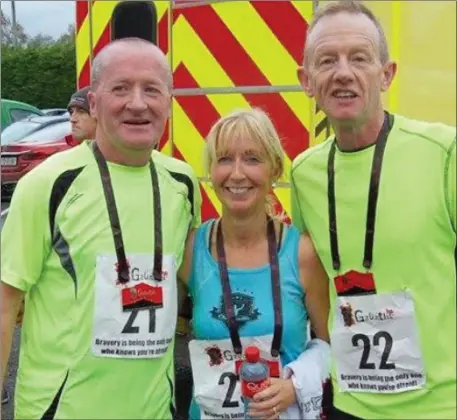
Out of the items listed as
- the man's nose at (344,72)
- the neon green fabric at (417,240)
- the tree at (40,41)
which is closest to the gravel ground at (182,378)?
the neon green fabric at (417,240)

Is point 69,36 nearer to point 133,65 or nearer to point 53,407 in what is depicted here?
point 133,65

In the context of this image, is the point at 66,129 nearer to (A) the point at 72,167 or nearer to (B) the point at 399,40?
(A) the point at 72,167

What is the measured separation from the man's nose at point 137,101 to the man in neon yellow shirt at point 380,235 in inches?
19.1

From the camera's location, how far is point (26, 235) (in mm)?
2309

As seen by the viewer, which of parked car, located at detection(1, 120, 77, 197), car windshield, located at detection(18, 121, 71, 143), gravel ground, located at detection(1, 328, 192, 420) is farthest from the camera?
car windshield, located at detection(18, 121, 71, 143)

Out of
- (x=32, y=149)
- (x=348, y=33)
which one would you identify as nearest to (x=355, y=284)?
(x=348, y=33)

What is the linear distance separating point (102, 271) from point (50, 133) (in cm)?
476

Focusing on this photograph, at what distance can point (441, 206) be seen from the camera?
216cm

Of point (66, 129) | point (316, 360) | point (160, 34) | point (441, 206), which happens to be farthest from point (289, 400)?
point (66, 129)

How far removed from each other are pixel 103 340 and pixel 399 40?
1.15 meters

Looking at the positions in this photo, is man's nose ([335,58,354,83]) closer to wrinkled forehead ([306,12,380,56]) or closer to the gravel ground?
wrinkled forehead ([306,12,380,56])

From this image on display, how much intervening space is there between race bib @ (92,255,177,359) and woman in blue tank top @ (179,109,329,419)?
0.58 feet

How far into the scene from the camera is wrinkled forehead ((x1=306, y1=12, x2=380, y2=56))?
7.40 ft

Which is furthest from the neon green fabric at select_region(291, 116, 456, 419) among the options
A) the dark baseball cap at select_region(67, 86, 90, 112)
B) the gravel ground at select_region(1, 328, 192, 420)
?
the dark baseball cap at select_region(67, 86, 90, 112)
